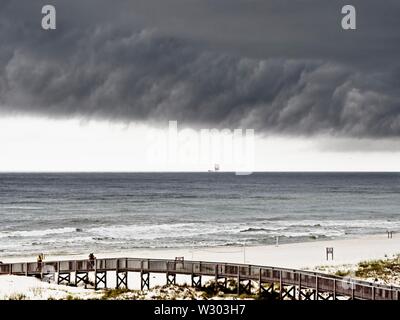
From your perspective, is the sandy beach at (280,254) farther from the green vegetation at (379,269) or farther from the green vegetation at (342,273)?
the green vegetation at (342,273)

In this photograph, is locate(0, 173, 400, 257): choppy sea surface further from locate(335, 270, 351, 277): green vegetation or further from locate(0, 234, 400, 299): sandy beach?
locate(335, 270, 351, 277): green vegetation

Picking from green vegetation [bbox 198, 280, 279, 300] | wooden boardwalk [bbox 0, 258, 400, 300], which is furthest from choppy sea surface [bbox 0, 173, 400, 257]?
green vegetation [bbox 198, 280, 279, 300]

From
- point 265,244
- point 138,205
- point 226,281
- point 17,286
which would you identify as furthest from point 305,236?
point 138,205

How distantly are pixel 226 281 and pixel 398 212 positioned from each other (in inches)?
3235

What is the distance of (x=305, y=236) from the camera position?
68062 mm

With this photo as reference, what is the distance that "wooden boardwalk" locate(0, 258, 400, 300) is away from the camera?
85.6ft

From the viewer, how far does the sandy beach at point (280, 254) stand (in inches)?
1436

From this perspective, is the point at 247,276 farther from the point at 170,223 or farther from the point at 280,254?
the point at 170,223

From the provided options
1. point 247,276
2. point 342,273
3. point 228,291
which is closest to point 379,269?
point 342,273

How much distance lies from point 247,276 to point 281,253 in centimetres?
2024

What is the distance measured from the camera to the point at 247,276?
3125cm

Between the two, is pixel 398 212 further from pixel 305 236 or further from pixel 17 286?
pixel 17 286

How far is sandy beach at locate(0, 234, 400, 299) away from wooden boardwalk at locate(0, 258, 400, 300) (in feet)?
5.05

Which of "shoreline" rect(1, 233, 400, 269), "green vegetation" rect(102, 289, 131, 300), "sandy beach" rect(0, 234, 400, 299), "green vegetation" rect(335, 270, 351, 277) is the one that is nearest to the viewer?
"green vegetation" rect(102, 289, 131, 300)
